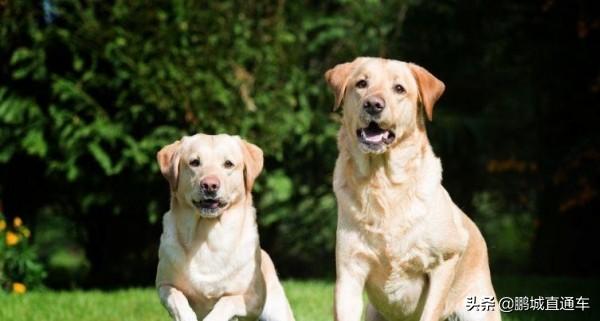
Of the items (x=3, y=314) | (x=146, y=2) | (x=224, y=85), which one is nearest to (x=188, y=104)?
(x=224, y=85)

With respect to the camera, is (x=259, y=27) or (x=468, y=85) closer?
(x=259, y=27)

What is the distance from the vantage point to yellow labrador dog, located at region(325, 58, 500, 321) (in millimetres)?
4973

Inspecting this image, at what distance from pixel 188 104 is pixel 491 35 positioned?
A: 3.91 meters

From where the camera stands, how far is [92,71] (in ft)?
31.2

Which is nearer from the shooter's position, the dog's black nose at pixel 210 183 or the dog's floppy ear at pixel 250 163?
the dog's black nose at pixel 210 183

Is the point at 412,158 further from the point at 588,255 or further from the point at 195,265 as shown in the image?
the point at 588,255

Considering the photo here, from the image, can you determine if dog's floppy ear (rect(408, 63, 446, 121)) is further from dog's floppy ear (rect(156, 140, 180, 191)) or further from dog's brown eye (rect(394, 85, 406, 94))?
dog's floppy ear (rect(156, 140, 180, 191))

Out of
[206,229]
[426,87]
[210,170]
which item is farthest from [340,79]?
[206,229]

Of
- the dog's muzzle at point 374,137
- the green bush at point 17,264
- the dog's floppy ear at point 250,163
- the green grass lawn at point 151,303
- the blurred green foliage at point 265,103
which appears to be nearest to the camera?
the dog's muzzle at point 374,137

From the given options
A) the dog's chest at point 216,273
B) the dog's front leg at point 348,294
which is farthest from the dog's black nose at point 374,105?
the dog's chest at point 216,273

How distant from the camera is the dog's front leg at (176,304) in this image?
5.04 m

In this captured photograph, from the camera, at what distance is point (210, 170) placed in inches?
206

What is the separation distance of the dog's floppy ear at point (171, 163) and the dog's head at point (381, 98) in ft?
3.20

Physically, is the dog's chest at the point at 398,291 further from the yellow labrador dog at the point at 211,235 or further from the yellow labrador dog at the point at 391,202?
the yellow labrador dog at the point at 211,235
